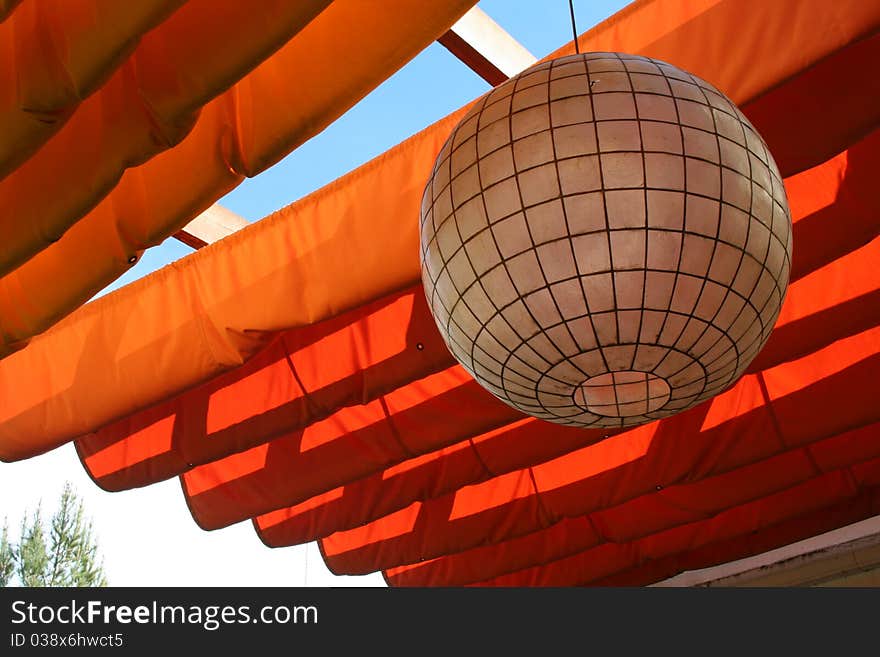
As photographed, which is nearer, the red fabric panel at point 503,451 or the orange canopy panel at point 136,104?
the orange canopy panel at point 136,104

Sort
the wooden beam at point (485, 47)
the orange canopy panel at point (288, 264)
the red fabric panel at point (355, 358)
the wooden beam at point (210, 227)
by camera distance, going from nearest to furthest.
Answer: the orange canopy panel at point (288, 264), the red fabric panel at point (355, 358), the wooden beam at point (485, 47), the wooden beam at point (210, 227)

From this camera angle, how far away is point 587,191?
0.99 m

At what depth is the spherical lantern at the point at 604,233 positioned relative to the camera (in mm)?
988

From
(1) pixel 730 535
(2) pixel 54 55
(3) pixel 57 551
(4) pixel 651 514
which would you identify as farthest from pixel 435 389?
(3) pixel 57 551

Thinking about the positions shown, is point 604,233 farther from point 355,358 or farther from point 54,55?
point 355,358

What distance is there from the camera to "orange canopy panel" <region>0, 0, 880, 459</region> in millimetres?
1696

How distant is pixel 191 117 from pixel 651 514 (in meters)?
2.29

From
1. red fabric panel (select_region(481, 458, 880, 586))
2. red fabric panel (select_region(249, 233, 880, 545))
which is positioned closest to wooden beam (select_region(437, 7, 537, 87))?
red fabric panel (select_region(249, 233, 880, 545))

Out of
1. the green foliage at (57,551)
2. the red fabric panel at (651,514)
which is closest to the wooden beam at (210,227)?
the red fabric panel at (651,514)

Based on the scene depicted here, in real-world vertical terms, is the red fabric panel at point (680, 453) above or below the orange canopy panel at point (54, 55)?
below

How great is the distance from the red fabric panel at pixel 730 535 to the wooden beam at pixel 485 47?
1830 millimetres

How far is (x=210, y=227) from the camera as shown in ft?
9.91

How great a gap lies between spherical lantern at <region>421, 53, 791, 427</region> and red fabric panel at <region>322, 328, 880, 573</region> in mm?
1627

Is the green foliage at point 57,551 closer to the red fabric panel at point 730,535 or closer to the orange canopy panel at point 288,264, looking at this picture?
the red fabric panel at point 730,535
